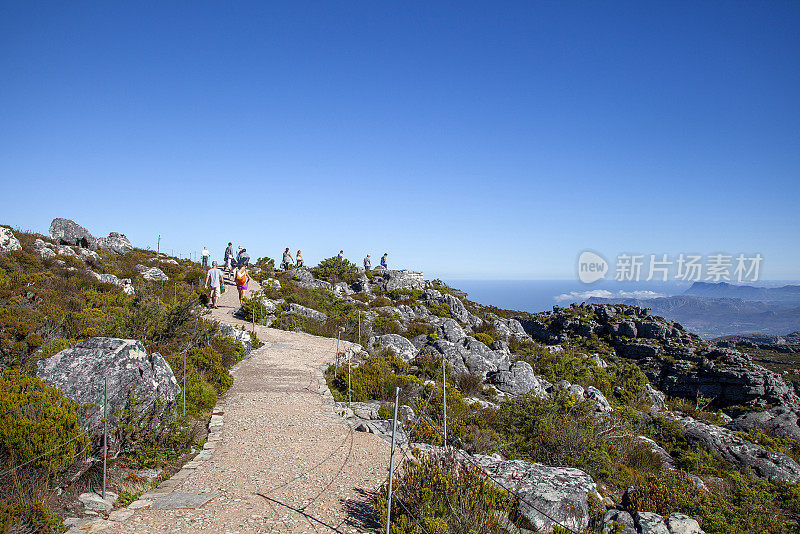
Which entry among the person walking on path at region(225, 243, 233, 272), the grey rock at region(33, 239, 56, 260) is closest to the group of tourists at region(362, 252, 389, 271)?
the person walking on path at region(225, 243, 233, 272)

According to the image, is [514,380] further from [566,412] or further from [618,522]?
[618,522]

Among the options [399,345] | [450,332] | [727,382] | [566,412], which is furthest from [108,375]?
[727,382]

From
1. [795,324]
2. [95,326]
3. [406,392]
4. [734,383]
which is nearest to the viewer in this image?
[95,326]

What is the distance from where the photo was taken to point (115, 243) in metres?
28.8

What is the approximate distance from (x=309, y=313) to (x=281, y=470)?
1466 centimetres

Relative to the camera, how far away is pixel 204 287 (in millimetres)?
23891

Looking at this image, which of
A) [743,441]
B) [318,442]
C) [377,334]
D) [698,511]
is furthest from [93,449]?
[743,441]

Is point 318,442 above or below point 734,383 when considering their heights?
above

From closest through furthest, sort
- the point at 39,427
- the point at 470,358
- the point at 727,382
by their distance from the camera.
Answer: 1. the point at 39,427
2. the point at 470,358
3. the point at 727,382

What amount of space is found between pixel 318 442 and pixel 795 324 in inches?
10388

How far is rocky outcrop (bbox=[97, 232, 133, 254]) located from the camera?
27.5 meters

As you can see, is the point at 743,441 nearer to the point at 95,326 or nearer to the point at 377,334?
the point at 377,334

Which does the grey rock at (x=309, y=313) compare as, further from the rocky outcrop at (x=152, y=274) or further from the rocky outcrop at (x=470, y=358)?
the rocky outcrop at (x=152, y=274)

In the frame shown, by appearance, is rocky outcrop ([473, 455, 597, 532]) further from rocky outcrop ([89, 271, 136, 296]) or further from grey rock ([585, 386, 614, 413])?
rocky outcrop ([89, 271, 136, 296])
